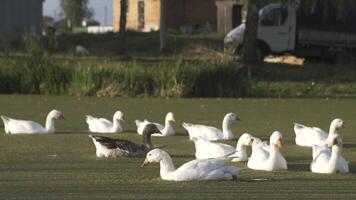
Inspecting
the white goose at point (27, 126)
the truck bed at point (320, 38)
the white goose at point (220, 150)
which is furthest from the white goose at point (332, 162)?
the truck bed at point (320, 38)

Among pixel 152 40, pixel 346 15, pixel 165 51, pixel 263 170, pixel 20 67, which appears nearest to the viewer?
pixel 263 170

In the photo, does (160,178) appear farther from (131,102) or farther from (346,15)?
(346,15)

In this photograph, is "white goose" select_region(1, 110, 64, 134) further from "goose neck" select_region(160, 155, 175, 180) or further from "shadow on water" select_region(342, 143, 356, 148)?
"goose neck" select_region(160, 155, 175, 180)

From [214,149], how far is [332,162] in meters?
2.00

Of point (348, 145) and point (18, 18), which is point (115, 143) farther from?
point (18, 18)

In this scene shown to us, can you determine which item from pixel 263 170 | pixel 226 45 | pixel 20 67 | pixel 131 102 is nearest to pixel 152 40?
pixel 226 45

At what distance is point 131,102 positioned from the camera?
91.1ft

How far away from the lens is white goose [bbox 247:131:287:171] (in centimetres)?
1308

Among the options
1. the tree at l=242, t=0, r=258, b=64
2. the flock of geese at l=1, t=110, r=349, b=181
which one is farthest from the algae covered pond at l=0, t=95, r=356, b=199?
the tree at l=242, t=0, r=258, b=64

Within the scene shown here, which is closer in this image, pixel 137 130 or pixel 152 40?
pixel 137 130

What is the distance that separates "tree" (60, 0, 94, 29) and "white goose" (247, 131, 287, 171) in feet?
260

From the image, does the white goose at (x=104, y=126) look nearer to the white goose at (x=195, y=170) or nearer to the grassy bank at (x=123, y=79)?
the white goose at (x=195, y=170)

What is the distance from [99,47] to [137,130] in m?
35.5

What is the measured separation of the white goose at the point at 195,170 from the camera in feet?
38.5
